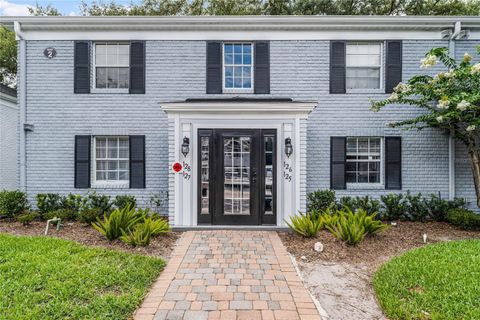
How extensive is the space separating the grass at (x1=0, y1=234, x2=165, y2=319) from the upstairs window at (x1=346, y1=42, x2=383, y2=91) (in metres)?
6.94

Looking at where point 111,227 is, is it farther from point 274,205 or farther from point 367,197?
point 367,197

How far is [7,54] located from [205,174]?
49.5ft

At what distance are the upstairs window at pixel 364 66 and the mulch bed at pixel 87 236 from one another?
633cm

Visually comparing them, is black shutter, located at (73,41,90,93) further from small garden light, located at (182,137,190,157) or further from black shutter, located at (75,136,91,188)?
small garden light, located at (182,137,190,157)

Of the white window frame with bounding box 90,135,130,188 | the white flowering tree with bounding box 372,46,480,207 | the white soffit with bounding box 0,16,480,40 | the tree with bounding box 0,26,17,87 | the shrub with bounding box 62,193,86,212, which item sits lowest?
the shrub with bounding box 62,193,86,212

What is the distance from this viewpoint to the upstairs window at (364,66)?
7781mm

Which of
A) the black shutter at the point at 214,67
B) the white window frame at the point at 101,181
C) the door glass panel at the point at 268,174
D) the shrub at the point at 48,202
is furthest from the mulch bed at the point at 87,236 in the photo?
the black shutter at the point at 214,67

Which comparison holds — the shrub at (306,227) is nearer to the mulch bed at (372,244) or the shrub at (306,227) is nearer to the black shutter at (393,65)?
the mulch bed at (372,244)

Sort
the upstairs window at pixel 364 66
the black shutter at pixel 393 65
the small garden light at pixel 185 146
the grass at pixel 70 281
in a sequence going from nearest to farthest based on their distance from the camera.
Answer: the grass at pixel 70 281 → the small garden light at pixel 185 146 → the black shutter at pixel 393 65 → the upstairs window at pixel 364 66

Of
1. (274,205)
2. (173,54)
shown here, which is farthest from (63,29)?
(274,205)

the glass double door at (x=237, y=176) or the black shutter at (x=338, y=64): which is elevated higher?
the black shutter at (x=338, y=64)

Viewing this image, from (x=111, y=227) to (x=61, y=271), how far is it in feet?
4.76

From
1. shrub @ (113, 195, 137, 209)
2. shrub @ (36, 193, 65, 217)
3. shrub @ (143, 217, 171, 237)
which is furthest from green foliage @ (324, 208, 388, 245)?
shrub @ (36, 193, 65, 217)

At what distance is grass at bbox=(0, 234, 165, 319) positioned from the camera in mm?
2898
